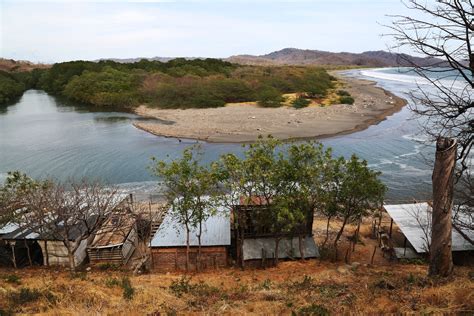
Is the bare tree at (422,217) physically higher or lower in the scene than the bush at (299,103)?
lower

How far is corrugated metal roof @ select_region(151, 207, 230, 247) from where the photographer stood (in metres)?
19.1

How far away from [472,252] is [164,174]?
1509 cm

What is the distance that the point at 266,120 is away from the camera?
5631 cm

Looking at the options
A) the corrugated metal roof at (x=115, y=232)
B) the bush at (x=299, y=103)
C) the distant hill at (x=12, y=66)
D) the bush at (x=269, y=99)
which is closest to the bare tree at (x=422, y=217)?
the corrugated metal roof at (x=115, y=232)

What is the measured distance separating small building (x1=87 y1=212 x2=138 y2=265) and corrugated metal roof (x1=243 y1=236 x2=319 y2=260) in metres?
6.47

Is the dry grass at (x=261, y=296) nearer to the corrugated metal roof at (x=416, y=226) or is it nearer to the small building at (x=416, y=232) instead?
the small building at (x=416, y=232)

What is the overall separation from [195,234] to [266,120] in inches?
1504

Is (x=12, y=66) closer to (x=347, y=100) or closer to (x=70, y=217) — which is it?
(x=347, y=100)

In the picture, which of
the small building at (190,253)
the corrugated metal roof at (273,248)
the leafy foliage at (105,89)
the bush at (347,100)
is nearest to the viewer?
the corrugated metal roof at (273,248)

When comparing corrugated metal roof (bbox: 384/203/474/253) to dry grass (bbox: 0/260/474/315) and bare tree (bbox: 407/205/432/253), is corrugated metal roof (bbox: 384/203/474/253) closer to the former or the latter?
bare tree (bbox: 407/205/432/253)

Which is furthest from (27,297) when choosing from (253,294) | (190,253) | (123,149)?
(123,149)

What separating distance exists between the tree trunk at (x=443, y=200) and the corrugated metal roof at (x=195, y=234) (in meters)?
10.8

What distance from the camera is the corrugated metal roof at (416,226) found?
60.2 feet

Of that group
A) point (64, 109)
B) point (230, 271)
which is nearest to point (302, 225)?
point (230, 271)
